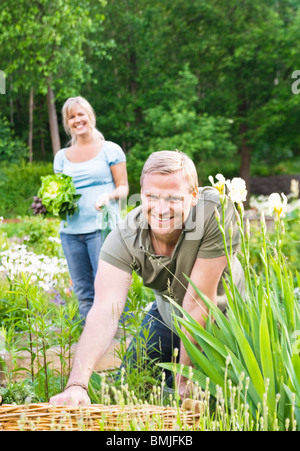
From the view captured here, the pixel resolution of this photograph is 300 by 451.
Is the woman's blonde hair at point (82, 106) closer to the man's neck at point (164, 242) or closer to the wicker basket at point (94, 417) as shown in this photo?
the man's neck at point (164, 242)

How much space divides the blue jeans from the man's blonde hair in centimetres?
181

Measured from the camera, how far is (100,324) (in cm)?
195

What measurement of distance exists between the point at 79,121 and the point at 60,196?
559 millimetres

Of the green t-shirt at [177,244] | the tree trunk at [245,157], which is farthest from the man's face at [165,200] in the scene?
the tree trunk at [245,157]

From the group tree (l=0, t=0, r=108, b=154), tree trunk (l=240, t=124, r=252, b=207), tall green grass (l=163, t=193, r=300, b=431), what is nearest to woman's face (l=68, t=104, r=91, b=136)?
tall green grass (l=163, t=193, r=300, b=431)

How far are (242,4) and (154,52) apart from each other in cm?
280

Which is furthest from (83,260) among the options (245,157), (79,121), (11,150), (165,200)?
(245,157)

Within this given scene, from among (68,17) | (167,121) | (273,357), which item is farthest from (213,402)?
(167,121)

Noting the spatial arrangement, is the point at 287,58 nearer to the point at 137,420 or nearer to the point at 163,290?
the point at 163,290

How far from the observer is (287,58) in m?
14.5

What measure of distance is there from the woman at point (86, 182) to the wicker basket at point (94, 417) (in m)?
2.31

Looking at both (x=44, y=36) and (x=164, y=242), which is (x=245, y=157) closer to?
(x=44, y=36)

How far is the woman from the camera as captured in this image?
3760 millimetres

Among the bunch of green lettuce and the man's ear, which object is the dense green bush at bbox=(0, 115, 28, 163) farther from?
the man's ear
